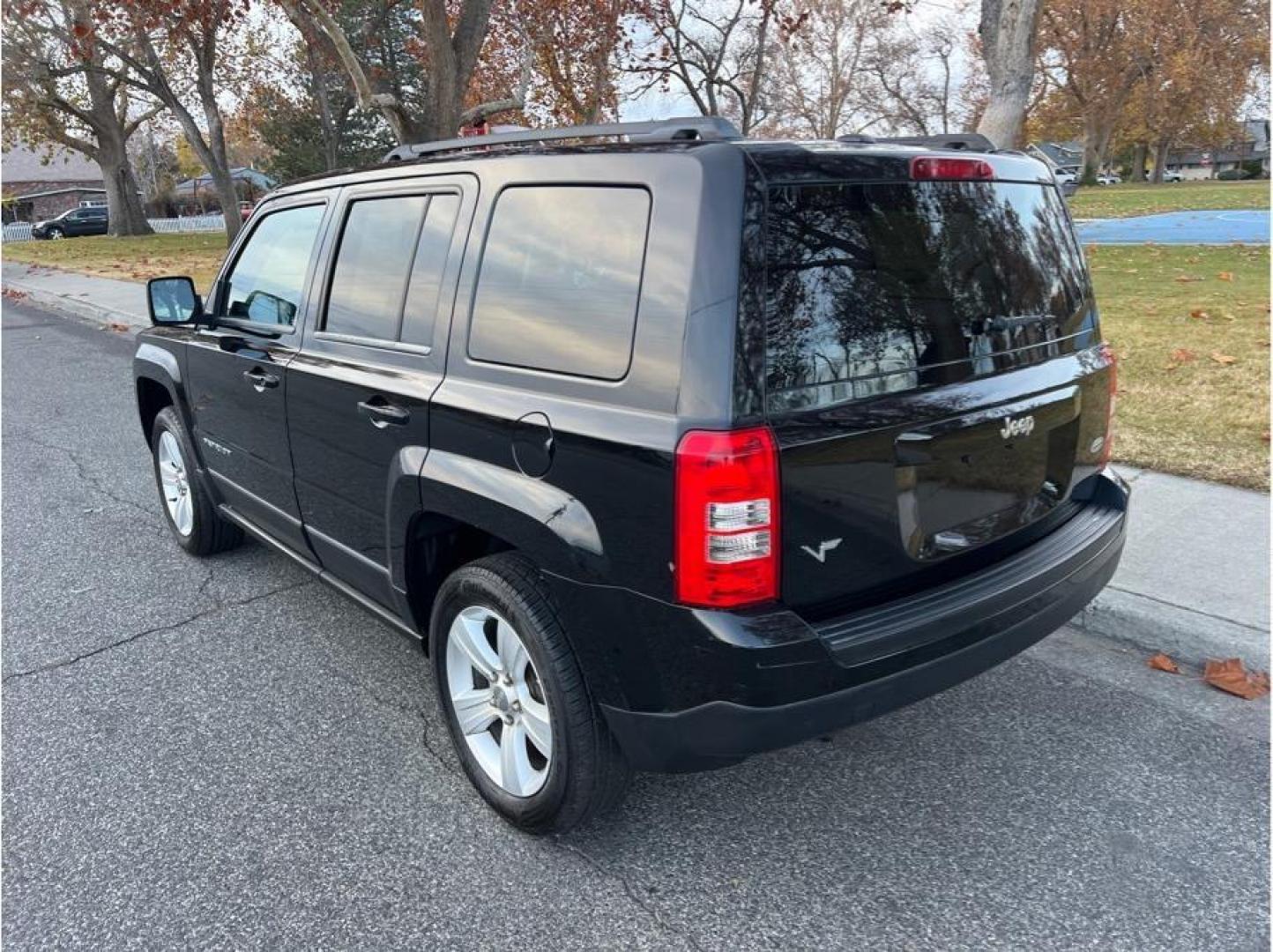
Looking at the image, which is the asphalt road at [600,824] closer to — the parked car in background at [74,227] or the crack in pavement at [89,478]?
the crack in pavement at [89,478]

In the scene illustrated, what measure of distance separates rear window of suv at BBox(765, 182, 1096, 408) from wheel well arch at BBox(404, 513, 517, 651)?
112 cm

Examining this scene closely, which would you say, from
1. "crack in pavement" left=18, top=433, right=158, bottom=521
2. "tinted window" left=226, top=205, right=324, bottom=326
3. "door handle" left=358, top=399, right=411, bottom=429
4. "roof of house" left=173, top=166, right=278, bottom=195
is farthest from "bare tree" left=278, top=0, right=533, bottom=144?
"roof of house" left=173, top=166, right=278, bottom=195

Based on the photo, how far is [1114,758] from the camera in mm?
3006

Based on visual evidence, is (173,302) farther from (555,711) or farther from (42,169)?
(42,169)

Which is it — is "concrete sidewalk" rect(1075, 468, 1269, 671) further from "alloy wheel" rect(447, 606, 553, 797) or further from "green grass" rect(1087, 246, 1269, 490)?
"alloy wheel" rect(447, 606, 553, 797)

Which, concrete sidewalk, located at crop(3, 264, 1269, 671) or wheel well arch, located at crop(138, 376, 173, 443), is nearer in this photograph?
concrete sidewalk, located at crop(3, 264, 1269, 671)

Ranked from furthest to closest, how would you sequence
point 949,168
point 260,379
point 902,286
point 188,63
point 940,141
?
point 188,63
point 260,379
point 940,141
point 949,168
point 902,286

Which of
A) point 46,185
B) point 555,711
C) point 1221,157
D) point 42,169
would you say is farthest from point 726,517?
point 1221,157

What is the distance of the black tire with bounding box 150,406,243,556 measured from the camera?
14.9ft

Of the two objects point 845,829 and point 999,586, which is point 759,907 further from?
point 999,586

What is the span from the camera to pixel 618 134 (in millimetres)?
2605

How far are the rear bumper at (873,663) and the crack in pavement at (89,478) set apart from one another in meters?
4.39

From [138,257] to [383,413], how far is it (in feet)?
88.4

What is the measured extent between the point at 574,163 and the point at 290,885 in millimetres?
2059
